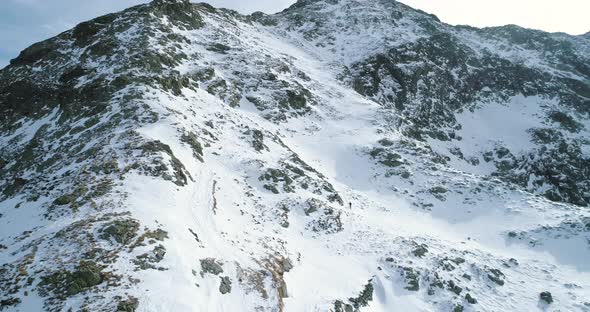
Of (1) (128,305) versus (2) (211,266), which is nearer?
(1) (128,305)

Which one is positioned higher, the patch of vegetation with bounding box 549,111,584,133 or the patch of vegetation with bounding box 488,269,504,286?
the patch of vegetation with bounding box 549,111,584,133

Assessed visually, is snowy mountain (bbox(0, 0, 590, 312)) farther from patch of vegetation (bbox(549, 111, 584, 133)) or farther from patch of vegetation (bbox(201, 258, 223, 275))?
patch of vegetation (bbox(549, 111, 584, 133))

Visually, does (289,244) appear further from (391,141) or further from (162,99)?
(391,141)

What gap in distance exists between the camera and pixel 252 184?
81.1ft

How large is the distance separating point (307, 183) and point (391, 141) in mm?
15028

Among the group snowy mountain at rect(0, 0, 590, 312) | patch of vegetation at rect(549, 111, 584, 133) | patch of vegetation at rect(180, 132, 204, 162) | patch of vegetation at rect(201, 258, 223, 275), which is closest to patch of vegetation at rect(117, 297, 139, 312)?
snowy mountain at rect(0, 0, 590, 312)

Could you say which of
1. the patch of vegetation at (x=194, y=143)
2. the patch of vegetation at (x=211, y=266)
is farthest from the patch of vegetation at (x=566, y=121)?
the patch of vegetation at (x=211, y=266)

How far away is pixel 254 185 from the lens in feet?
80.9

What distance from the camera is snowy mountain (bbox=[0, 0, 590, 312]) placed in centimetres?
1422

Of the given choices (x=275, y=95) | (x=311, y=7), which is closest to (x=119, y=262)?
(x=275, y=95)

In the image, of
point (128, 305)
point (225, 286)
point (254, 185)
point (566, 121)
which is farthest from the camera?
point (566, 121)

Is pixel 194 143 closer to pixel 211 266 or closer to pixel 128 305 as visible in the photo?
pixel 211 266

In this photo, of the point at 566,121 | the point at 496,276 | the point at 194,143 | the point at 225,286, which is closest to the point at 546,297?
the point at 496,276

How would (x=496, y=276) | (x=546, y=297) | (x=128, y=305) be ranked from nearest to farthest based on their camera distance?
(x=128, y=305) < (x=546, y=297) < (x=496, y=276)
